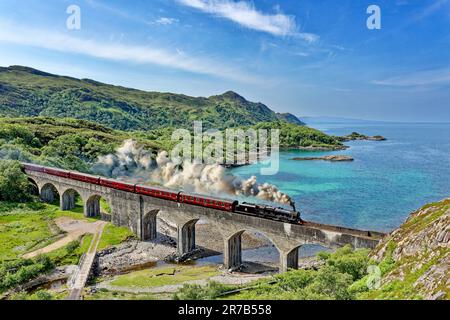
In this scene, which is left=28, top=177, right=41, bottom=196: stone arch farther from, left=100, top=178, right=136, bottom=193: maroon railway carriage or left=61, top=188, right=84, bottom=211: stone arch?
left=100, top=178, right=136, bottom=193: maroon railway carriage

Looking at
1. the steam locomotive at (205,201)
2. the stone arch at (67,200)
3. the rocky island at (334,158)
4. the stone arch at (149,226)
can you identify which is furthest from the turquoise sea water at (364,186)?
the stone arch at (67,200)

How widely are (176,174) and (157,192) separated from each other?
39467 mm

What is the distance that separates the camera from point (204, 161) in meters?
98.1

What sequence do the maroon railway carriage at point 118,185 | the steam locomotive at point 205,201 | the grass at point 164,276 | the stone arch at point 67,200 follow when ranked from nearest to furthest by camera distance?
the steam locomotive at point 205,201
the grass at point 164,276
the maroon railway carriage at point 118,185
the stone arch at point 67,200

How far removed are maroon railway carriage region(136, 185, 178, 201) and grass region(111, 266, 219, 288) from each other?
7.21 meters

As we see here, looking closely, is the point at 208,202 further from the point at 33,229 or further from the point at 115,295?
the point at 33,229

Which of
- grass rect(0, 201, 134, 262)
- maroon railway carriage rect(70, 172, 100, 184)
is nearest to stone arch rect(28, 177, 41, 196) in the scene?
grass rect(0, 201, 134, 262)

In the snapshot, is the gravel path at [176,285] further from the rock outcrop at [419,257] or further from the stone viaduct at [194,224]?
the rock outcrop at [419,257]

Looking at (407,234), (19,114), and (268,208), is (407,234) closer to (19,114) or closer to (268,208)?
(268,208)

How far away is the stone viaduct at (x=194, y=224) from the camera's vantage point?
26.5m

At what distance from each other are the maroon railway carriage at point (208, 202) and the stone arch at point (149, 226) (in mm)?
7233
